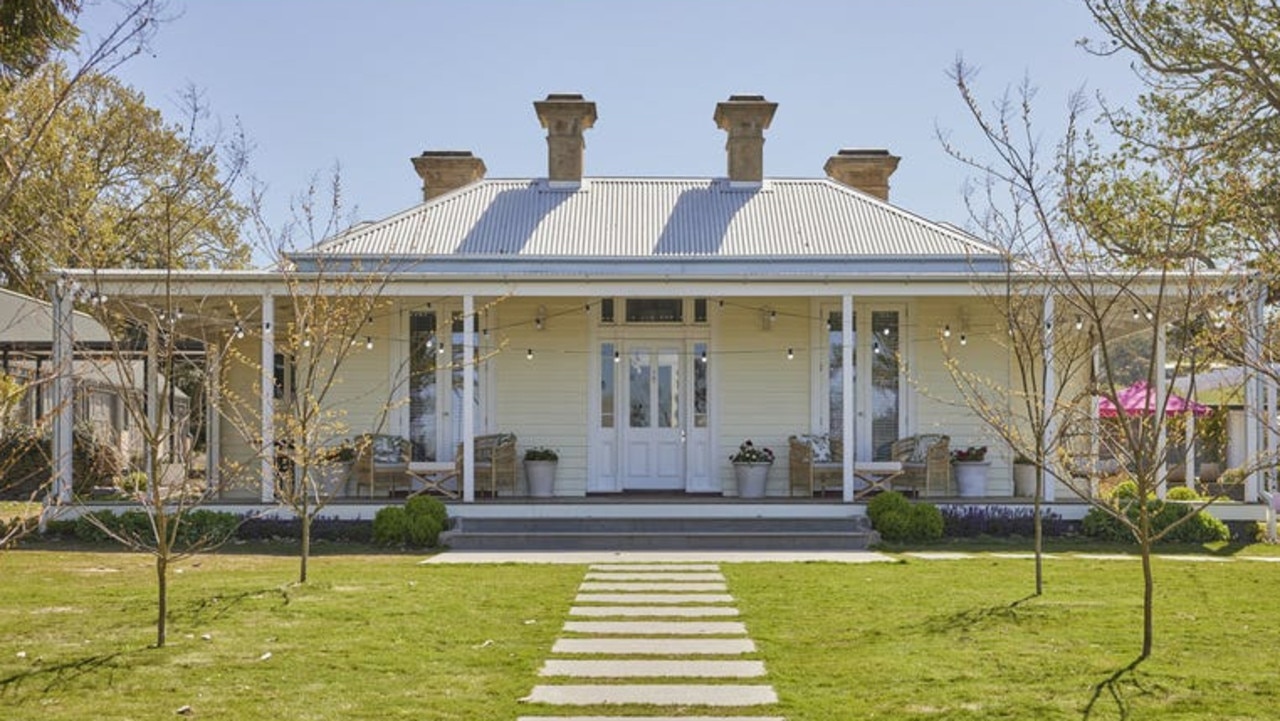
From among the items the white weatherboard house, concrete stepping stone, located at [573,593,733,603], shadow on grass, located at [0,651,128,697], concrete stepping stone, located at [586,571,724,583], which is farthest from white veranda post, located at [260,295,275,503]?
shadow on grass, located at [0,651,128,697]

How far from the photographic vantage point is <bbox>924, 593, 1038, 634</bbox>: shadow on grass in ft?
31.8

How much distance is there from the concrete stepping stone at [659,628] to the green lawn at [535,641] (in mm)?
183

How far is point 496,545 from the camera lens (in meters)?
16.2

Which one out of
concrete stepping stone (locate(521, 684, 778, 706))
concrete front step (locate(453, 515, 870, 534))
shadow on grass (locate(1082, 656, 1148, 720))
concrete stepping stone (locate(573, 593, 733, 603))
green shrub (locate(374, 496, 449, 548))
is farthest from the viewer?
concrete front step (locate(453, 515, 870, 534))

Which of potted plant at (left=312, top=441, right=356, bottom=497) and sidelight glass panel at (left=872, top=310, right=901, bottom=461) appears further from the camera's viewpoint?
sidelight glass panel at (left=872, top=310, right=901, bottom=461)

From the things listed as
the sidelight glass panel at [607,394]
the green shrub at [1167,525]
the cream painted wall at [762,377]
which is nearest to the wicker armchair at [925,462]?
the cream painted wall at [762,377]

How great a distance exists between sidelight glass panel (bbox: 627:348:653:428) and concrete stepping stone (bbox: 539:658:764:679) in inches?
437

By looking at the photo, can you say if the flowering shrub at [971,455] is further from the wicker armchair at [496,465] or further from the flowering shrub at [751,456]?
the wicker armchair at [496,465]

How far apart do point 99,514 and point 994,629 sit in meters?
11.5

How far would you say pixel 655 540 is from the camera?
1628 centimetres

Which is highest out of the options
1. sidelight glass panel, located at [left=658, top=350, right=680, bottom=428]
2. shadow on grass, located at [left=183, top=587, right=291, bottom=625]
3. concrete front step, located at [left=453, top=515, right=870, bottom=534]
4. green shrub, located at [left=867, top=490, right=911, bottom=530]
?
sidelight glass panel, located at [left=658, top=350, right=680, bottom=428]

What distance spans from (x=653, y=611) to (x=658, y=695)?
3088 millimetres

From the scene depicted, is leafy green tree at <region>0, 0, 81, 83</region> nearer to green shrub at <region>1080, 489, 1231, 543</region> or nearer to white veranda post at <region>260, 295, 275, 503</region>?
white veranda post at <region>260, 295, 275, 503</region>

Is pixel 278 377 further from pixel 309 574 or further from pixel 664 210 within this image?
pixel 309 574
